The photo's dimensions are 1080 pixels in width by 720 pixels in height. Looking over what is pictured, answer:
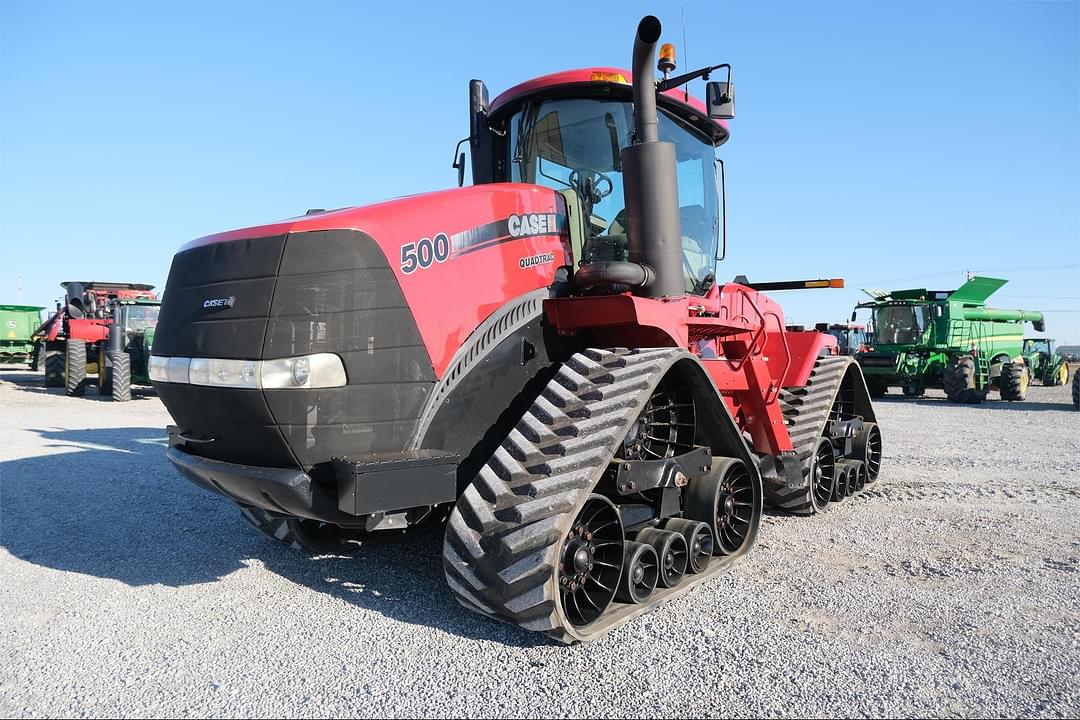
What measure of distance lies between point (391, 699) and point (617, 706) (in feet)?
2.79

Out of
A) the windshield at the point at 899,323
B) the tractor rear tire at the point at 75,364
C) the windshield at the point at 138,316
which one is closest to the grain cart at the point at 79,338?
the tractor rear tire at the point at 75,364

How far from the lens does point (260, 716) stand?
9.11 feet

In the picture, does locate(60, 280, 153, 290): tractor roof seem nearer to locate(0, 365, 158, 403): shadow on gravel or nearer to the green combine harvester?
locate(0, 365, 158, 403): shadow on gravel

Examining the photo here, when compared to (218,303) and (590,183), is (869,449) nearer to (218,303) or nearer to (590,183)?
(590,183)

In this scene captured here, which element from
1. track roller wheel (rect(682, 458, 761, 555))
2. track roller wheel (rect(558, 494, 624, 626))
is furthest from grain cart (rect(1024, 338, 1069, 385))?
track roller wheel (rect(558, 494, 624, 626))

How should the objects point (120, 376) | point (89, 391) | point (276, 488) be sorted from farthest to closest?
point (89, 391) < point (120, 376) < point (276, 488)

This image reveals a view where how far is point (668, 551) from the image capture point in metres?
4.12

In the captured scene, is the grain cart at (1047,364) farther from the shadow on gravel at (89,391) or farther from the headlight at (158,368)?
the headlight at (158,368)

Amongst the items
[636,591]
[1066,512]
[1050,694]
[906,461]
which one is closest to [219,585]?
[636,591]

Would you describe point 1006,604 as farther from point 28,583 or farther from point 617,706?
point 28,583

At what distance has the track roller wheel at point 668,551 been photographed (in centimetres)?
401

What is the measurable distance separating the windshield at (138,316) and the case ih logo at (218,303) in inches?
637

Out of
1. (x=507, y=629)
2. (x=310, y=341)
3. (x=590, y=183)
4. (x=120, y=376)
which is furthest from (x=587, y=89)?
(x=120, y=376)

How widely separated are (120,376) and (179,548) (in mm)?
13699
